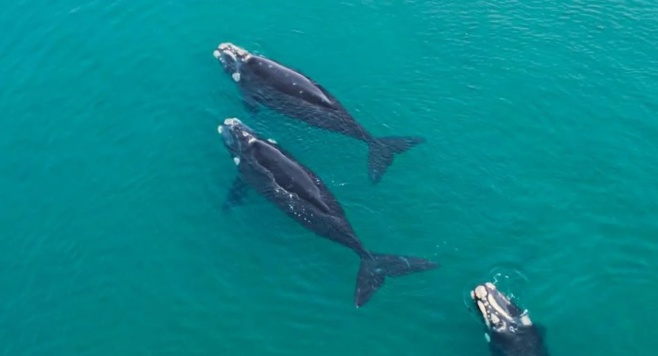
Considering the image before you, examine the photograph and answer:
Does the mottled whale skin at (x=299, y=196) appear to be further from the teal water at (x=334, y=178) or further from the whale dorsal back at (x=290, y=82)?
the whale dorsal back at (x=290, y=82)

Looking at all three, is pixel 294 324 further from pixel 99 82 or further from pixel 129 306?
pixel 99 82

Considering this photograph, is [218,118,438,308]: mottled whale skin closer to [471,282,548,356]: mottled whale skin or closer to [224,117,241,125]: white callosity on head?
[224,117,241,125]: white callosity on head

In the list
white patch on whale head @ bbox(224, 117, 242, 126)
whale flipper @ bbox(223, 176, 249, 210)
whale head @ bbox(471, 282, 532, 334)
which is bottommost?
whale head @ bbox(471, 282, 532, 334)

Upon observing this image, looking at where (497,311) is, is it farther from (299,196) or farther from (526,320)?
(299,196)

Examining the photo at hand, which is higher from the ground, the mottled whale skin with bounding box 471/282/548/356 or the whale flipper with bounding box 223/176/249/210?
the whale flipper with bounding box 223/176/249/210

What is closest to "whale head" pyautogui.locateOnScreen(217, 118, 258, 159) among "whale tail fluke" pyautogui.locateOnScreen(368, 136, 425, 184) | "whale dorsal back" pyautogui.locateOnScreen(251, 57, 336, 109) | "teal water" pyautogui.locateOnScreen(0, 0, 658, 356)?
"teal water" pyautogui.locateOnScreen(0, 0, 658, 356)

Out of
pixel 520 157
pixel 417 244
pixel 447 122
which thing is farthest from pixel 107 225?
pixel 520 157

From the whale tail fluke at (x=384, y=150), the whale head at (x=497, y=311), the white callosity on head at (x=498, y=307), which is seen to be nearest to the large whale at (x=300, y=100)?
the whale tail fluke at (x=384, y=150)
